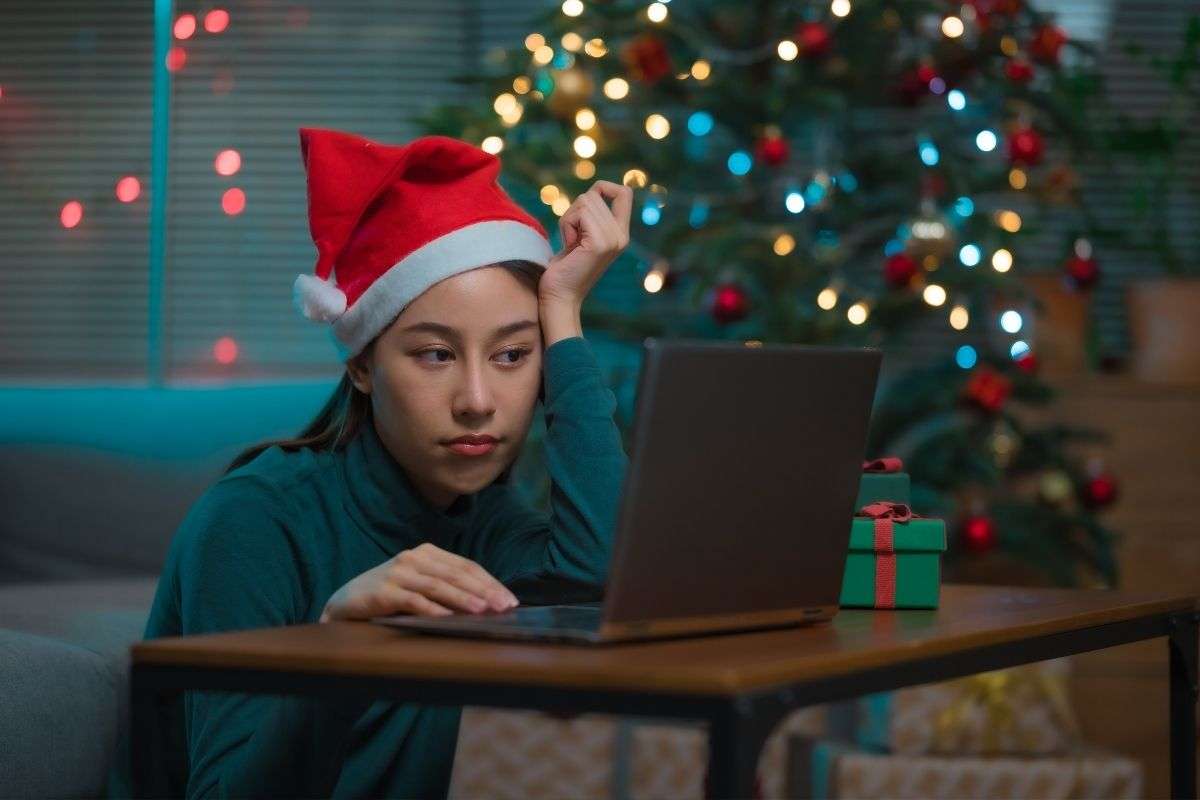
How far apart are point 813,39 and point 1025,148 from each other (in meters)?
0.47

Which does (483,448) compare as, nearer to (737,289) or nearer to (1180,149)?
(737,289)

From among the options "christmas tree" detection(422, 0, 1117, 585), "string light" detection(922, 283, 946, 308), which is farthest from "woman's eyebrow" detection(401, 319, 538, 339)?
"string light" detection(922, 283, 946, 308)

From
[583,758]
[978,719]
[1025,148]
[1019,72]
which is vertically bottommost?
[583,758]

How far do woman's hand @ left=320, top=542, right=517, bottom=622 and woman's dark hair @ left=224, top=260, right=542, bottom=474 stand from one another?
1.31ft

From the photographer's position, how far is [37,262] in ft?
14.5

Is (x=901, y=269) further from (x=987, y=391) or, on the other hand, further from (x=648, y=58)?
(x=648, y=58)

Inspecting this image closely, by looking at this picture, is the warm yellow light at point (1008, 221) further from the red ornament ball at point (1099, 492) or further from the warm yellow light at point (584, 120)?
the warm yellow light at point (584, 120)

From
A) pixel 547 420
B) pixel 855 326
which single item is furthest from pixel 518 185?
pixel 547 420

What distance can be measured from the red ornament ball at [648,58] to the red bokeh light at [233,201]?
141 cm

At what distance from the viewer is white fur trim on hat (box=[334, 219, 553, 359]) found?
149 cm

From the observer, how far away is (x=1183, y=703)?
1674mm

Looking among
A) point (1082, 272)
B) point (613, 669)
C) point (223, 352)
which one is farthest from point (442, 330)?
point (223, 352)

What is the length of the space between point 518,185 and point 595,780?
1198mm

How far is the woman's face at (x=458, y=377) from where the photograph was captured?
4.74 ft
